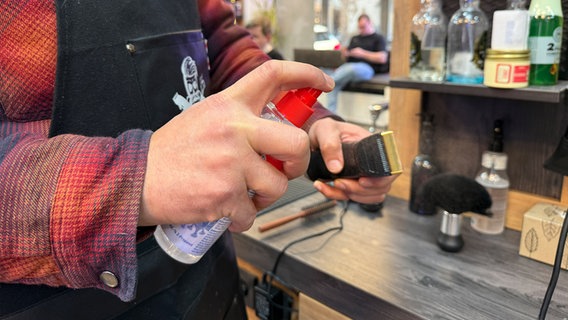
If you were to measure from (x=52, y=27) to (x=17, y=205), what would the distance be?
0.24m

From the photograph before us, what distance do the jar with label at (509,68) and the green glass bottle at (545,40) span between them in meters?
0.03

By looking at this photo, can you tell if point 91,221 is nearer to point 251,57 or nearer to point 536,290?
point 251,57

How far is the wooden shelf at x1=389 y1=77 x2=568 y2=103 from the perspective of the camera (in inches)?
32.8

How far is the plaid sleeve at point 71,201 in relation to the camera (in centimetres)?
41

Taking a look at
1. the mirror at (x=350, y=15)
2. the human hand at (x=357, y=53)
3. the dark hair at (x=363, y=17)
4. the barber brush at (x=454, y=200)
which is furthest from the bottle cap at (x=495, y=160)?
the human hand at (x=357, y=53)

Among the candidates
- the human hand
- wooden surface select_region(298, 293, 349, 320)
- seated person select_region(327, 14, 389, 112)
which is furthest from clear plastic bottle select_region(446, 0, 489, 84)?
the human hand

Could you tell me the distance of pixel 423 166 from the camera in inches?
45.7

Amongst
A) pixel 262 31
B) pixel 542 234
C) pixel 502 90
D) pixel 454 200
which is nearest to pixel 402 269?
pixel 454 200

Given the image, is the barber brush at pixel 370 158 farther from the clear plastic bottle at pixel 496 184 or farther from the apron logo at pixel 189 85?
the clear plastic bottle at pixel 496 184

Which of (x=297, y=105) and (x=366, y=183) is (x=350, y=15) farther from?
(x=297, y=105)

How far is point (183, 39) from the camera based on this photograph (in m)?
0.69

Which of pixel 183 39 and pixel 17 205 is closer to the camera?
pixel 17 205

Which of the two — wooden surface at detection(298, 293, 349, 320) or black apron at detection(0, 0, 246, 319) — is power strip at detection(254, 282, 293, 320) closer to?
wooden surface at detection(298, 293, 349, 320)

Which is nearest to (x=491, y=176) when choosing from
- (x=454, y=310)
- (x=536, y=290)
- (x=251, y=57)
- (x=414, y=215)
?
(x=414, y=215)
